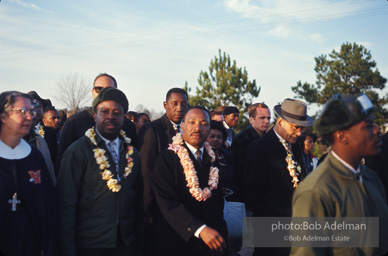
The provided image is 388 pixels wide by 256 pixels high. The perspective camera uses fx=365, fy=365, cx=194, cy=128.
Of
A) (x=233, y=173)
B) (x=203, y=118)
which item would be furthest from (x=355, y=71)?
(x=203, y=118)

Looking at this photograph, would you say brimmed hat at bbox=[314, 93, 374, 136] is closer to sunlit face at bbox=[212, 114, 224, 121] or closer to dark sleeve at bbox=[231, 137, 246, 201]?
dark sleeve at bbox=[231, 137, 246, 201]

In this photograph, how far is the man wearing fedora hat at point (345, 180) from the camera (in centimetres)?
243

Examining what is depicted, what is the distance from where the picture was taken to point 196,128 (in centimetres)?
386

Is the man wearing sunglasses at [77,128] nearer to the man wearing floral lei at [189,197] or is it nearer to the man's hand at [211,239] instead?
the man wearing floral lei at [189,197]

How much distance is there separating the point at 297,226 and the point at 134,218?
6.20ft

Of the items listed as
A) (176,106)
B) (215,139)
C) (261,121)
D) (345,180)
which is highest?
(176,106)

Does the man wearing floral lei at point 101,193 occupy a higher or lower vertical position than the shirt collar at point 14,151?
lower

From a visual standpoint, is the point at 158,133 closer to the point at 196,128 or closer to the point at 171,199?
the point at 196,128

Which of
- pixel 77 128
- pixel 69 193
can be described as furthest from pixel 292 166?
pixel 77 128

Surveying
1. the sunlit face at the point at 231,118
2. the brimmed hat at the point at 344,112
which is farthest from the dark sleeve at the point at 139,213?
the sunlit face at the point at 231,118

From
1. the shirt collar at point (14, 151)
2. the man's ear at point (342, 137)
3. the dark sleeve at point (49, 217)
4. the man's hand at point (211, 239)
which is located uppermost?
the man's ear at point (342, 137)

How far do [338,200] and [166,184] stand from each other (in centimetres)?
171

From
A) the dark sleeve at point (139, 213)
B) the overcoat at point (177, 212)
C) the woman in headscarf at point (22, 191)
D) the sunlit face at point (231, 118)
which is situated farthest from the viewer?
the sunlit face at point (231, 118)

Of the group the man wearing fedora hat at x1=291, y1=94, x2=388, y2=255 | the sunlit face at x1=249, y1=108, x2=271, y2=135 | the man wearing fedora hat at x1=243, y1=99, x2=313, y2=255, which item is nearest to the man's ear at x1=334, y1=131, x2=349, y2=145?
the man wearing fedora hat at x1=291, y1=94, x2=388, y2=255
